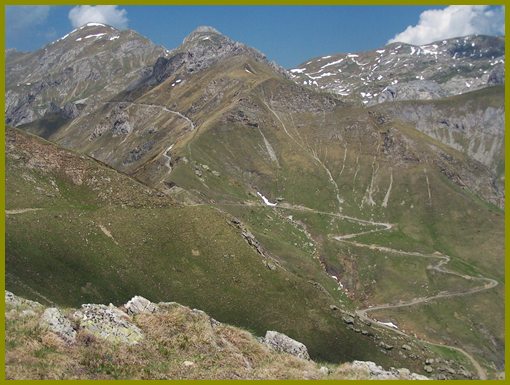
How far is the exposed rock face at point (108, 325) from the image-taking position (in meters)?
31.5

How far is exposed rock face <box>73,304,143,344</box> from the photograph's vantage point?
31533 mm

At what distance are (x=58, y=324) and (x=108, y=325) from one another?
3753 millimetres

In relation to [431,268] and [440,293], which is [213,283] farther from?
[431,268]

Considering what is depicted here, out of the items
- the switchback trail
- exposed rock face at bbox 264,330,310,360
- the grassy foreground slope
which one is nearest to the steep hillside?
exposed rock face at bbox 264,330,310,360

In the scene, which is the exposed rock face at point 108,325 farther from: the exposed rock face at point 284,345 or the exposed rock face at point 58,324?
the exposed rock face at point 284,345

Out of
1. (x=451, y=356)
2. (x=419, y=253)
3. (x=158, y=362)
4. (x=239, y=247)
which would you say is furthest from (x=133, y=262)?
(x=419, y=253)

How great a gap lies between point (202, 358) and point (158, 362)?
129 inches

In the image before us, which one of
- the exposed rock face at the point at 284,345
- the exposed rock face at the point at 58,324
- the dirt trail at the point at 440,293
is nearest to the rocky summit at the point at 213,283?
the exposed rock face at the point at 58,324

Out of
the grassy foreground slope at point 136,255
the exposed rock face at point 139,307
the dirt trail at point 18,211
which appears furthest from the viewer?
the dirt trail at point 18,211

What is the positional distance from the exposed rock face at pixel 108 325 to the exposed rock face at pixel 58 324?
4.58ft

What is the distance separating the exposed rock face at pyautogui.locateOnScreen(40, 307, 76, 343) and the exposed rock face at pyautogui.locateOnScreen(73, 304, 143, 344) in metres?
1.40

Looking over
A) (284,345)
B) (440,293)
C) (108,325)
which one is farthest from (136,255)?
(440,293)

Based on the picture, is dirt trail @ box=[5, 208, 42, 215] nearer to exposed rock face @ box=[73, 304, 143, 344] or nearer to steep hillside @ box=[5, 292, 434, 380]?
steep hillside @ box=[5, 292, 434, 380]

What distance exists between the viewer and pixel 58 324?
29859mm
